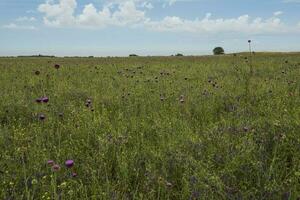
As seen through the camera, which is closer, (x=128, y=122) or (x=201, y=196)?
(x=201, y=196)

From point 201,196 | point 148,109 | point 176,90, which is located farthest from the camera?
point 176,90

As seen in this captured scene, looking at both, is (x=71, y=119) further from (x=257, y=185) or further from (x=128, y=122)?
(x=257, y=185)

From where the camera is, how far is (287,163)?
3.25 meters

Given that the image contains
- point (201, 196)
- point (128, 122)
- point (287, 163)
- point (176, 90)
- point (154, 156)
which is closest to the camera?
point (201, 196)

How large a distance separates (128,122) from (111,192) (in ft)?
6.47

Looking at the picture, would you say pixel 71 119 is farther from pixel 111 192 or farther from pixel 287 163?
pixel 287 163

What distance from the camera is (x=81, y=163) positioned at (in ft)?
11.6

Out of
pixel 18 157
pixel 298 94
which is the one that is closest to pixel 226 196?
pixel 18 157

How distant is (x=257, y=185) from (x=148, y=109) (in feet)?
9.37

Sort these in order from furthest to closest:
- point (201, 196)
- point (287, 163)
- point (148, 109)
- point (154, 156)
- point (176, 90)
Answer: point (176, 90), point (148, 109), point (154, 156), point (287, 163), point (201, 196)

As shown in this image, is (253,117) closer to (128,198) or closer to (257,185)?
(257,185)

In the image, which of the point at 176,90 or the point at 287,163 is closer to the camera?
the point at 287,163

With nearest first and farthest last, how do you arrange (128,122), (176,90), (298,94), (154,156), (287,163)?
(287,163) → (154,156) → (128,122) → (298,94) → (176,90)

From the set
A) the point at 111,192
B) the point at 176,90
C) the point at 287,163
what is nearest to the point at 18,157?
the point at 111,192
